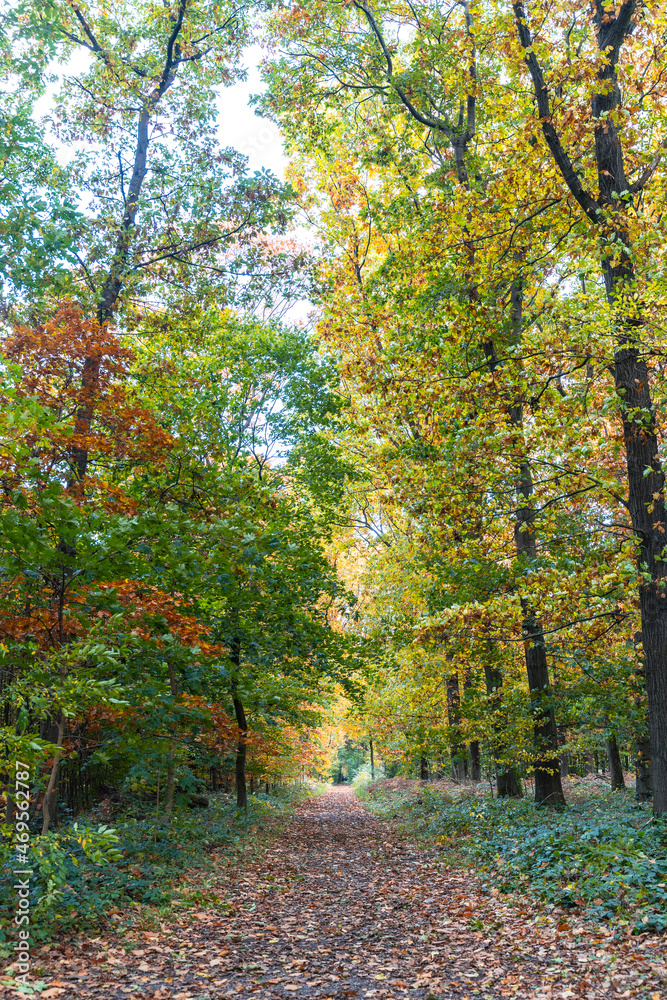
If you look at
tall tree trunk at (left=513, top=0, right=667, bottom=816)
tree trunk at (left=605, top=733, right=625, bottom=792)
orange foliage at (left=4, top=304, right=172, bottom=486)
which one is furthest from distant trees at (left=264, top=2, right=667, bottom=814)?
tree trunk at (left=605, top=733, right=625, bottom=792)

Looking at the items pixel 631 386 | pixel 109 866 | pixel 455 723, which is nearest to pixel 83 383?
pixel 109 866

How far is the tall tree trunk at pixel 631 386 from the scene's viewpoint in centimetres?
741

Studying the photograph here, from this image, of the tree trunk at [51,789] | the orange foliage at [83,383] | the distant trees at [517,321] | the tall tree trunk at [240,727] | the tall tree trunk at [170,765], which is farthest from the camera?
the tall tree trunk at [240,727]

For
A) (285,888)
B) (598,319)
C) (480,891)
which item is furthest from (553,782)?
(598,319)

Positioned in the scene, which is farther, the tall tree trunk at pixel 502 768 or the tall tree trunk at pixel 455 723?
the tall tree trunk at pixel 455 723

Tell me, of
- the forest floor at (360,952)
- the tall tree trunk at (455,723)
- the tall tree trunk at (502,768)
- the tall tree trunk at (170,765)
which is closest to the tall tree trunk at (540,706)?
the tall tree trunk at (502,768)

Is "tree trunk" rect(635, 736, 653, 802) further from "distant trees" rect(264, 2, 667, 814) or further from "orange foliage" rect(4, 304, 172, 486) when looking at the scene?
"orange foliage" rect(4, 304, 172, 486)

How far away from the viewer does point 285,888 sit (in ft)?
29.8

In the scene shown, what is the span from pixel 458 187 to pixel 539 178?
1.21m

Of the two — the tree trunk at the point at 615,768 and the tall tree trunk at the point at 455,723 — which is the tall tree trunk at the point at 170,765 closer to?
the tall tree trunk at the point at 455,723

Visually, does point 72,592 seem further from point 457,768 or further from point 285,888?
point 457,768

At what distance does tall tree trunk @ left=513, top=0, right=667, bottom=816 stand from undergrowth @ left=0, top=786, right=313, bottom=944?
20.0ft

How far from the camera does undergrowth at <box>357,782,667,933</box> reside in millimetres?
5953

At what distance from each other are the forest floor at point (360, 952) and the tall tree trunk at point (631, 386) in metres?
2.69
